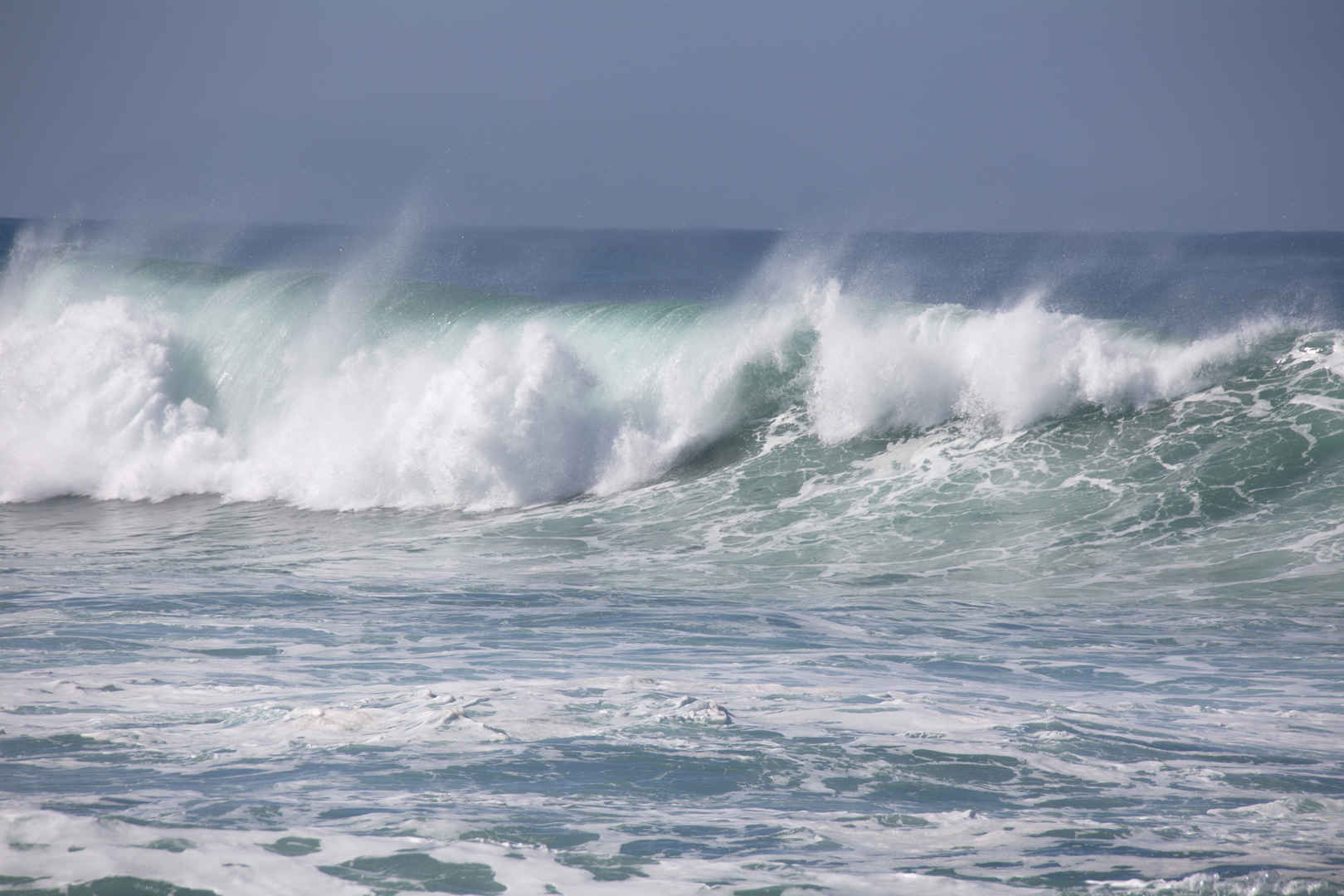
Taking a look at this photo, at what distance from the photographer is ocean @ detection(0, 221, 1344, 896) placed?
5.04 meters

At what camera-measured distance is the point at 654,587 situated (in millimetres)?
11492

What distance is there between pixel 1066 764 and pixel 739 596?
5220 mm

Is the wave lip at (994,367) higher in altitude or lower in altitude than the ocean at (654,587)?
higher

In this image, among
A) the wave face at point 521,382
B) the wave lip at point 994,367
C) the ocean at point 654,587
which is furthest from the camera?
the wave face at point 521,382

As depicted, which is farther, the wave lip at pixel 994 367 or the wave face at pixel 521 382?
the wave face at pixel 521 382

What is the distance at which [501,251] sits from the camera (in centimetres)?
6188

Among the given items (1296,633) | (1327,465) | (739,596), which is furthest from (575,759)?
(1327,465)

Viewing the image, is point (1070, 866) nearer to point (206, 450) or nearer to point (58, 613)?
point (58, 613)

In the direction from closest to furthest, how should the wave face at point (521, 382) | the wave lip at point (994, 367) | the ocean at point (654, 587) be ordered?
the ocean at point (654, 587) → the wave lip at point (994, 367) → the wave face at point (521, 382)

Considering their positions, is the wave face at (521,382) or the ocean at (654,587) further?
the wave face at (521,382)

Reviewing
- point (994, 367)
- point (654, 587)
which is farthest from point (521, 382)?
point (654, 587)

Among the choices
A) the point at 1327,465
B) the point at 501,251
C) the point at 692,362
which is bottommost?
the point at 1327,465

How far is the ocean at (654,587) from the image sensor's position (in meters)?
5.04

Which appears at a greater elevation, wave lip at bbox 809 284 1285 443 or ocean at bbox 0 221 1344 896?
wave lip at bbox 809 284 1285 443
